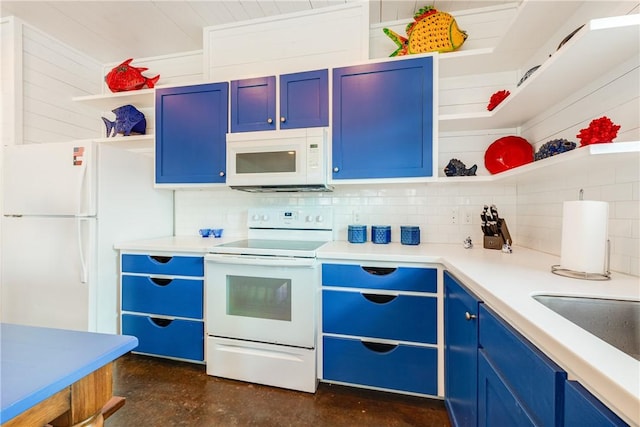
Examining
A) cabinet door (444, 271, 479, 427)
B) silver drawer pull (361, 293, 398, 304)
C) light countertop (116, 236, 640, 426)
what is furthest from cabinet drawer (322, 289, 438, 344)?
light countertop (116, 236, 640, 426)

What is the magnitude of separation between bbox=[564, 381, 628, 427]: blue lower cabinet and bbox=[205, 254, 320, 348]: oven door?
123 cm

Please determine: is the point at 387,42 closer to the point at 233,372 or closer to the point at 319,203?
the point at 319,203

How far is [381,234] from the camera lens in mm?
2078

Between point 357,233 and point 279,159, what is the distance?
2.54 ft

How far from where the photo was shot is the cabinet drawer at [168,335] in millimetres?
1942

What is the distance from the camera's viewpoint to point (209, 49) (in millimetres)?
2420

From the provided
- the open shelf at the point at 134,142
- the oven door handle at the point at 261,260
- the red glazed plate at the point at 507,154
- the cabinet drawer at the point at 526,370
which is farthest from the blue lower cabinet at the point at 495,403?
the open shelf at the point at 134,142

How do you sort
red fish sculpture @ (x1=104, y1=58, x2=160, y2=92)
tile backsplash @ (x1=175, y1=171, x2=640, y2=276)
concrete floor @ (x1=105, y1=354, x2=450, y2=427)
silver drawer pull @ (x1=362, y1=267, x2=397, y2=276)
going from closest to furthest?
tile backsplash @ (x1=175, y1=171, x2=640, y2=276), concrete floor @ (x1=105, y1=354, x2=450, y2=427), silver drawer pull @ (x1=362, y1=267, x2=397, y2=276), red fish sculpture @ (x1=104, y1=58, x2=160, y2=92)

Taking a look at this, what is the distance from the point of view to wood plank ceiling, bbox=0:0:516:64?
2092 mm

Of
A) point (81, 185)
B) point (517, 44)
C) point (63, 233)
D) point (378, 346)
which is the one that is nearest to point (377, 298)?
point (378, 346)

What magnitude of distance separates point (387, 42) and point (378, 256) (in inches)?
67.9

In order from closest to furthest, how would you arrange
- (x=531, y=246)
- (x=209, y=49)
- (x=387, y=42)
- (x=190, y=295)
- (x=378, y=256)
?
(x=378, y=256) < (x=531, y=246) < (x=190, y=295) < (x=387, y=42) < (x=209, y=49)

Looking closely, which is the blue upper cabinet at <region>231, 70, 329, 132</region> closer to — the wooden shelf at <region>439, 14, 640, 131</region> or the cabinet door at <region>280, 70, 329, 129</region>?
the cabinet door at <region>280, 70, 329, 129</region>

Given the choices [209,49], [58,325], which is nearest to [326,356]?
[58,325]
